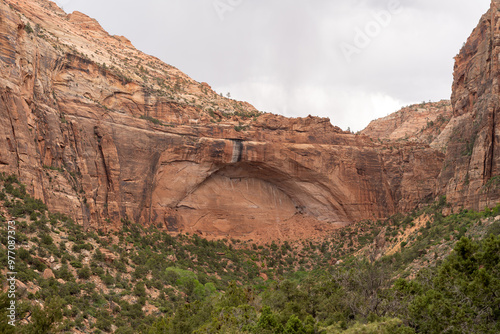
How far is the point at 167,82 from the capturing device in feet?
217

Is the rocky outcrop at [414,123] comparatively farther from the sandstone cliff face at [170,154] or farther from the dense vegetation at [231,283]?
the dense vegetation at [231,283]

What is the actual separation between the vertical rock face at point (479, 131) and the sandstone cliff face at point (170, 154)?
617cm

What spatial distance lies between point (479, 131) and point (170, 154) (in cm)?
3284

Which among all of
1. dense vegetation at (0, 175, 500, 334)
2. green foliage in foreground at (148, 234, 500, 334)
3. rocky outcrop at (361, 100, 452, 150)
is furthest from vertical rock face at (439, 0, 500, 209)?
rocky outcrop at (361, 100, 452, 150)


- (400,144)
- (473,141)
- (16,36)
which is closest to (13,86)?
(16,36)

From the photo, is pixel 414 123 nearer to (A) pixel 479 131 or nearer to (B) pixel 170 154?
(A) pixel 479 131

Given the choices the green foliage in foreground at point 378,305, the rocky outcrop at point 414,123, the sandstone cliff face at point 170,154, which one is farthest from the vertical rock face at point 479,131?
the rocky outcrop at point 414,123

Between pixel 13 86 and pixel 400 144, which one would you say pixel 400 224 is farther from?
pixel 13 86

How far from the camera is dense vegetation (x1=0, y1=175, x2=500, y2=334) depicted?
20.8 meters

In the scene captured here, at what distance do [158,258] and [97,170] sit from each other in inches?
448

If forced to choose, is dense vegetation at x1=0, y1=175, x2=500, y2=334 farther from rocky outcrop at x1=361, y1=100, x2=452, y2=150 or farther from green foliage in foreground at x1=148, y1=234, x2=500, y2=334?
rocky outcrop at x1=361, y1=100, x2=452, y2=150

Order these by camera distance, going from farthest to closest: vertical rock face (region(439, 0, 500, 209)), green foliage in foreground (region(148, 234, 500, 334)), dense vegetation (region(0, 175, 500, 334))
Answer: vertical rock face (region(439, 0, 500, 209))
dense vegetation (region(0, 175, 500, 334))
green foliage in foreground (region(148, 234, 500, 334))

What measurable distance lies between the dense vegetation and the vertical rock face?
94.0 inches

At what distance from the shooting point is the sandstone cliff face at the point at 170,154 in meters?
39.8
